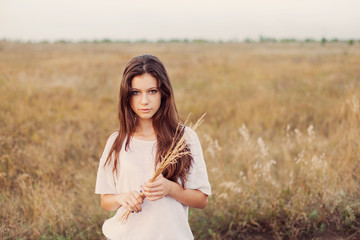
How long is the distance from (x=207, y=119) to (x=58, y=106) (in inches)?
130

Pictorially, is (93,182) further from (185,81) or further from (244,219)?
(185,81)

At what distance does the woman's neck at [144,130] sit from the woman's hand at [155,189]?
11.7 inches

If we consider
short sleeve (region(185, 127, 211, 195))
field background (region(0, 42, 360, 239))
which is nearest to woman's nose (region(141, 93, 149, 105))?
short sleeve (region(185, 127, 211, 195))

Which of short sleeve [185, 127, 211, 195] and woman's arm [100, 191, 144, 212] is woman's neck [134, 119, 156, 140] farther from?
woman's arm [100, 191, 144, 212]

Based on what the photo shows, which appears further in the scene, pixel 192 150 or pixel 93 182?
pixel 93 182

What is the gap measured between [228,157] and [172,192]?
295 centimetres

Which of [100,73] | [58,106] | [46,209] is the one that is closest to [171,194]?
[46,209]

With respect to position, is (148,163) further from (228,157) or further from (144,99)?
(228,157)

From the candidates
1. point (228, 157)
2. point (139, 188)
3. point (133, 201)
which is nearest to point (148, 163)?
point (139, 188)

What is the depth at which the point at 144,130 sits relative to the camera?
1.64 m

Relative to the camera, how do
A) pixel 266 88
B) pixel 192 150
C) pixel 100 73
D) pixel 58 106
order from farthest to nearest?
pixel 100 73, pixel 266 88, pixel 58 106, pixel 192 150

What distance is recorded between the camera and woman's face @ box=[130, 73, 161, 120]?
1.52 meters

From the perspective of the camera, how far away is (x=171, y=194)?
1.47m

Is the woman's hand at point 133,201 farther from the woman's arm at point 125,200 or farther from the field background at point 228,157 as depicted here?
the field background at point 228,157
